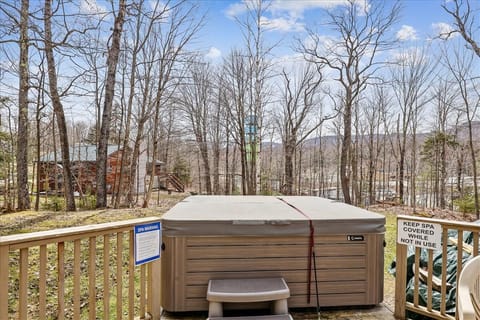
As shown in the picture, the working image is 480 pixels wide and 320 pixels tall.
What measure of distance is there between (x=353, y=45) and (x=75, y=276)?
10.9 meters

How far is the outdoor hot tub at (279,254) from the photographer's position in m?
2.28

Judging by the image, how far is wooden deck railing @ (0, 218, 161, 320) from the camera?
145cm

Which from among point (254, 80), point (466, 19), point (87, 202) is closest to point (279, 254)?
point (87, 202)

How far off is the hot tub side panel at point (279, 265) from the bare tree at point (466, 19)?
9.05 meters

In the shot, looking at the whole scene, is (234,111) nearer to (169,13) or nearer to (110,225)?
(169,13)

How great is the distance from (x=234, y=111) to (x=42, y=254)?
10684mm

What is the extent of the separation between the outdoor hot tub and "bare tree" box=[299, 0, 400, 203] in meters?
8.43

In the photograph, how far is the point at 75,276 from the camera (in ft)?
5.52

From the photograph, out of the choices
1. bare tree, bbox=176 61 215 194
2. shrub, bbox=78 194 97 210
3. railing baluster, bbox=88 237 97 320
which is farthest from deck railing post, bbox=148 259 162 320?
bare tree, bbox=176 61 215 194

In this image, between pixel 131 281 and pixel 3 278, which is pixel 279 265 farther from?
pixel 3 278

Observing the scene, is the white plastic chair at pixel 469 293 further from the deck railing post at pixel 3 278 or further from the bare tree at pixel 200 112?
the bare tree at pixel 200 112

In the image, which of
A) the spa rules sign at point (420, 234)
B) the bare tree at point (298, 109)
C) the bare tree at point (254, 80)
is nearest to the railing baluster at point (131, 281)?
the spa rules sign at point (420, 234)

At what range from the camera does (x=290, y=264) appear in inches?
94.3

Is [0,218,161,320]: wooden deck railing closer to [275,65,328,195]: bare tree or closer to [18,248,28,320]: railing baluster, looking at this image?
[18,248,28,320]: railing baluster
